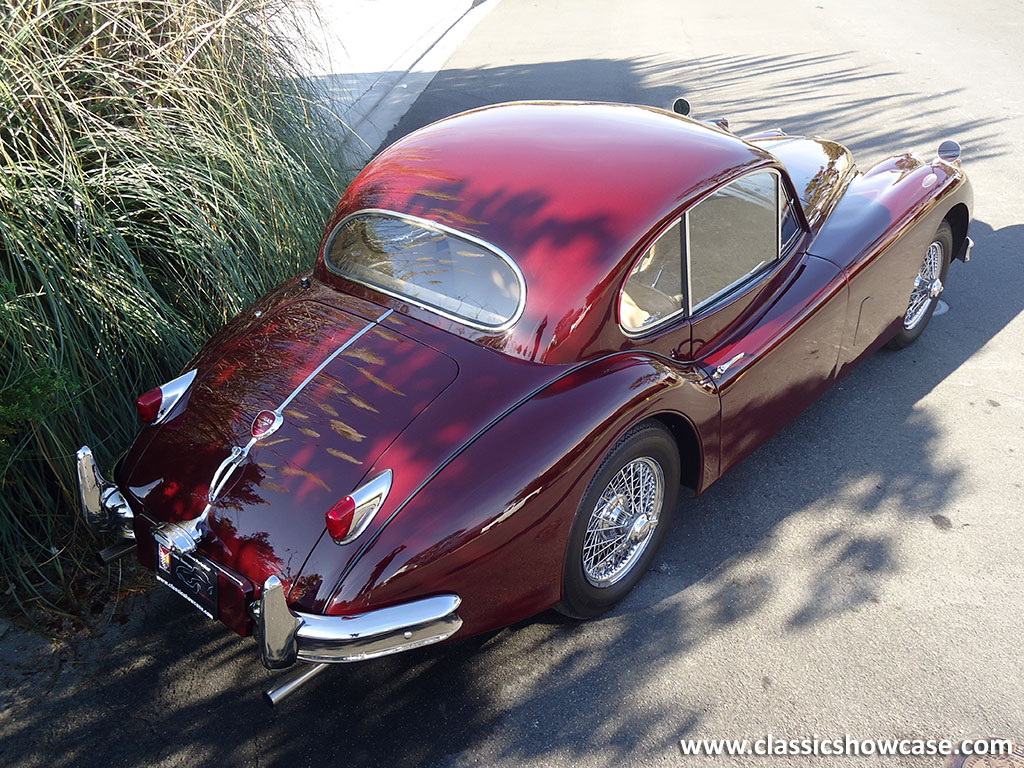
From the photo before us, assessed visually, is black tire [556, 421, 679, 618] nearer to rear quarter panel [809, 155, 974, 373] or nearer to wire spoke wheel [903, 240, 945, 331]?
rear quarter panel [809, 155, 974, 373]

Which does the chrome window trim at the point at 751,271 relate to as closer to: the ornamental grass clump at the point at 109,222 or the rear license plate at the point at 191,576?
the rear license plate at the point at 191,576

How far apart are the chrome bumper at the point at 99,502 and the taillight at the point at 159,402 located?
256 mm

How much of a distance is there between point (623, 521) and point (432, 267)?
4.07ft

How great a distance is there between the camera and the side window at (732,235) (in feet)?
11.9

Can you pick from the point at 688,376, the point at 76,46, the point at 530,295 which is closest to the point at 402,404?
the point at 530,295

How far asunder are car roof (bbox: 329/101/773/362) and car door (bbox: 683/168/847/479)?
173mm

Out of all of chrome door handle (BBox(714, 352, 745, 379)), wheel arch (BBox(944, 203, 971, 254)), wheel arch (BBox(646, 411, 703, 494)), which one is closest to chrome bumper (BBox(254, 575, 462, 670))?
wheel arch (BBox(646, 411, 703, 494))

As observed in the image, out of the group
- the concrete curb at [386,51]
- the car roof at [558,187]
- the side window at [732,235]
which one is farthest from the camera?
the concrete curb at [386,51]

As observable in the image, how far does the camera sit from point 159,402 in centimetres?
341

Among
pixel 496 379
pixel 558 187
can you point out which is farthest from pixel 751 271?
pixel 496 379

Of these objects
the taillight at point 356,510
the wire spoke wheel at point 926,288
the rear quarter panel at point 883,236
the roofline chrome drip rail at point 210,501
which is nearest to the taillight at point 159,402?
the roofline chrome drip rail at point 210,501

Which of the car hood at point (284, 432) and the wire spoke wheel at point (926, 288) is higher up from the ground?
the car hood at point (284, 432)

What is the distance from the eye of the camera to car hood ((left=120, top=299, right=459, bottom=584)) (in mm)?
2922

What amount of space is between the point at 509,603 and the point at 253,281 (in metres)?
2.35
